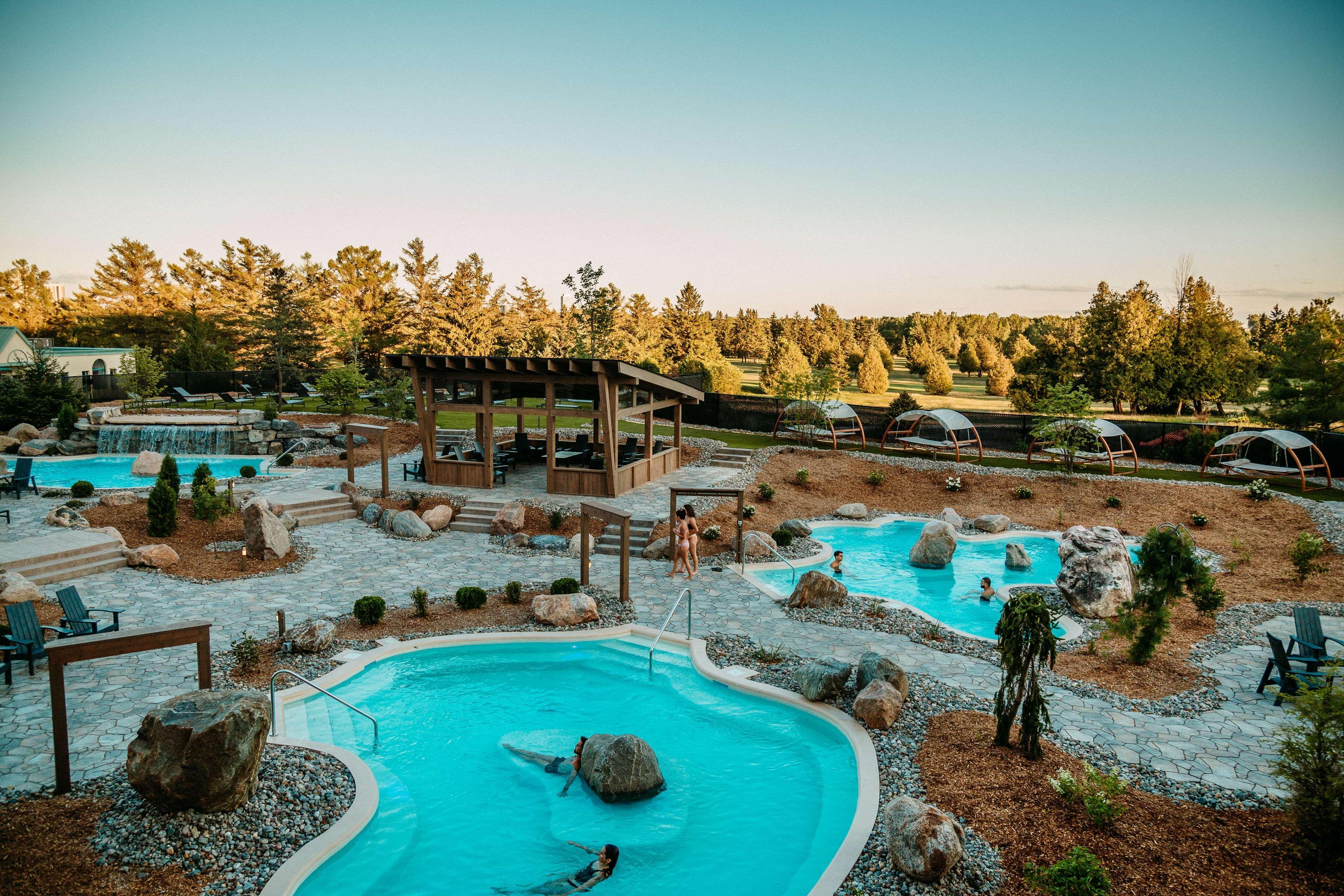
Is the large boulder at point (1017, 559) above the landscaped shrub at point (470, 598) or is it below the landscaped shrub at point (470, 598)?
below

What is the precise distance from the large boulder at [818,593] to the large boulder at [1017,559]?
656cm

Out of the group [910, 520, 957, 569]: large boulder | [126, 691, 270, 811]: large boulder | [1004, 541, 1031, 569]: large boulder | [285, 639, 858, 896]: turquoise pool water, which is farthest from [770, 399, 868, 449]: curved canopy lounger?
[126, 691, 270, 811]: large boulder

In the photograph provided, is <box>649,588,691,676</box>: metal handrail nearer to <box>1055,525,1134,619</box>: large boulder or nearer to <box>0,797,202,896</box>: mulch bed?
<box>0,797,202,896</box>: mulch bed

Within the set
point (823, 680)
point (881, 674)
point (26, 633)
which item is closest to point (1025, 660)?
point (881, 674)

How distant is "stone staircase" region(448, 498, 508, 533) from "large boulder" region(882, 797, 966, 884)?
46.6ft

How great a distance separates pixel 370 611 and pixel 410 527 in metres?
6.16

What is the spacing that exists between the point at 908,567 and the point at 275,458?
23614 millimetres

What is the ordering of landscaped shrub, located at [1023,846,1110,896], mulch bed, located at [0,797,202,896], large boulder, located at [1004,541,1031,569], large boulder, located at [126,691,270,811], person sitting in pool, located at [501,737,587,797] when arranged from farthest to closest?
large boulder, located at [1004,541,1031,569], person sitting in pool, located at [501,737,587,797], large boulder, located at [126,691,270,811], mulch bed, located at [0,797,202,896], landscaped shrub, located at [1023,846,1110,896]

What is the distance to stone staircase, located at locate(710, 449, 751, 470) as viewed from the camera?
2644cm

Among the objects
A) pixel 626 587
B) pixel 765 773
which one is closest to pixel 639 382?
pixel 626 587

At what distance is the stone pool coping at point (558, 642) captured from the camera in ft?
22.4

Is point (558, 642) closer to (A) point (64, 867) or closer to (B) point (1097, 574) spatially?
(A) point (64, 867)

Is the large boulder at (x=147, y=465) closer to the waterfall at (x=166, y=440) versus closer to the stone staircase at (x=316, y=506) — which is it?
the waterfall at (x=166, y=440)

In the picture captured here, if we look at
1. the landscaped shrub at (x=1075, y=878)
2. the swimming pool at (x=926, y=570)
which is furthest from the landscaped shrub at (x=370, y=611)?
the landscaped shrub at (x=1075, y=878)
